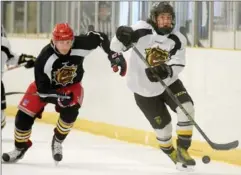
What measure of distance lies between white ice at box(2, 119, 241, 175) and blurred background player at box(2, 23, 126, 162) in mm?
31

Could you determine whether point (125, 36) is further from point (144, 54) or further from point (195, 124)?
point (195, 124)

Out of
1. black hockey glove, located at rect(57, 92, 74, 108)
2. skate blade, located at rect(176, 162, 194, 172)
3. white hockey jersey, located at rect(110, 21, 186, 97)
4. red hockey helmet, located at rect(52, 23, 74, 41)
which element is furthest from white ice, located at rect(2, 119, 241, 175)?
red hockey helmet, located at rect(52, 23, 74, 41)

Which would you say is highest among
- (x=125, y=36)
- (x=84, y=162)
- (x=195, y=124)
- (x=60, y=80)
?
(x=125, y=36)

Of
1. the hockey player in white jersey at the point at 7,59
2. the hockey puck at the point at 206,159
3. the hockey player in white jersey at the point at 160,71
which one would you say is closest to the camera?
the hockey player in white jersey at the point at 160,71

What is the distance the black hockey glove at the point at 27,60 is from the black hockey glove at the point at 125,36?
1.21ft

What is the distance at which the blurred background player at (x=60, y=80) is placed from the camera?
267cm

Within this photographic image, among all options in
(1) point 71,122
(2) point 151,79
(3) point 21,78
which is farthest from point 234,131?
(3) point 21,78

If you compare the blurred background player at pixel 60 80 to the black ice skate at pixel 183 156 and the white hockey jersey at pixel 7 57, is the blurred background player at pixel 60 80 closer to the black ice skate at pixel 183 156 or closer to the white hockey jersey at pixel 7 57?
the white hockey jersey at pixel 7 57

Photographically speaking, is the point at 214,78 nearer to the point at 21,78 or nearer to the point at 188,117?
the point at 188,117

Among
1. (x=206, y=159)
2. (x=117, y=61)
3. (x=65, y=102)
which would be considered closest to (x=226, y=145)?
(x=206, y=159)

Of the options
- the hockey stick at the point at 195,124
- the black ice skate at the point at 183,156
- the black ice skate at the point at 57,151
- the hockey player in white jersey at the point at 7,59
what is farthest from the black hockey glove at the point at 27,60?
the black ice skate at the point at 183,156

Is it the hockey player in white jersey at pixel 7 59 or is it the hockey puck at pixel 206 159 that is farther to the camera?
the hockey player in white jersey at pixel 7 59

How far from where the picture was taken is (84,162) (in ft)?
9.27

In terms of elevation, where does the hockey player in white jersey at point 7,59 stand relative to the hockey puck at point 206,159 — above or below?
above
